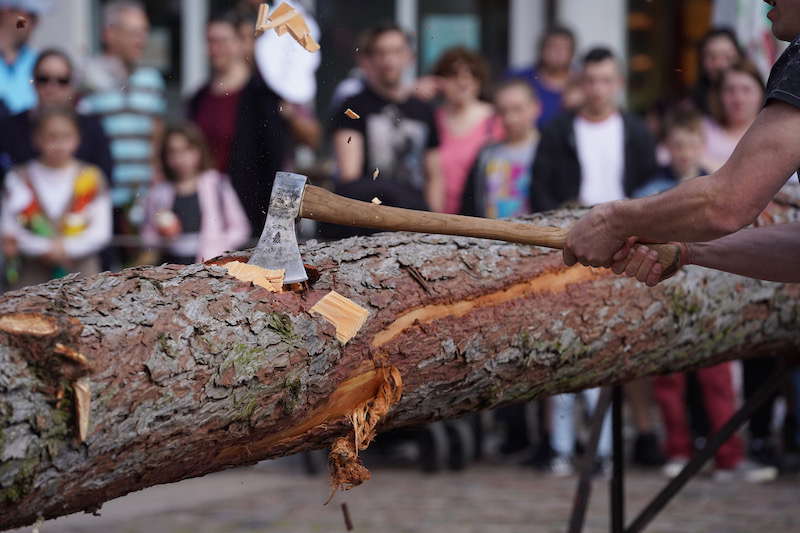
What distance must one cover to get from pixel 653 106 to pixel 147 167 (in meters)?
3.29

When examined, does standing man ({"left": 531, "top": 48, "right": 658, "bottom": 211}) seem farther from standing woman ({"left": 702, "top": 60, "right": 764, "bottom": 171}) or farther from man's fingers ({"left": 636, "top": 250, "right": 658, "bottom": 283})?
man's fingers ({"left": 636, "top": 250, "right": 658, "bottom": 283})

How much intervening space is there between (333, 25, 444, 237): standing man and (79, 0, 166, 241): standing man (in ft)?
4.54

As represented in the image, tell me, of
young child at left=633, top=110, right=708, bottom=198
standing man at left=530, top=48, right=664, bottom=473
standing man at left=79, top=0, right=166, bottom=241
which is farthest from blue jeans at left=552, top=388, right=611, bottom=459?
standing man at left=79, top=0, right=166, bottom=241

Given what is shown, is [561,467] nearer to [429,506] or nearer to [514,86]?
[429,506]

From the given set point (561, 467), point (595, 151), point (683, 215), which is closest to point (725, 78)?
point (595, 151)

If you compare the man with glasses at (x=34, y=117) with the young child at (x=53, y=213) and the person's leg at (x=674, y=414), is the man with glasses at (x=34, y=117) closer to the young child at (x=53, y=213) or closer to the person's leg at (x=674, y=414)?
the young child at (x=53, y=213)

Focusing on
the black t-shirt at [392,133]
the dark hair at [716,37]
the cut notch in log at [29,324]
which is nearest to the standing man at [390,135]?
the black t-shirt at [392,133]

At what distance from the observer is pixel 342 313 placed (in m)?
2.84

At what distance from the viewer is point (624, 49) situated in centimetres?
1024

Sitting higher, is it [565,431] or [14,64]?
[14,64]

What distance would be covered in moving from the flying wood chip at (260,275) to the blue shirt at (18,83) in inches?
166

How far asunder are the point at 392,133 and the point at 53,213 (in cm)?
184

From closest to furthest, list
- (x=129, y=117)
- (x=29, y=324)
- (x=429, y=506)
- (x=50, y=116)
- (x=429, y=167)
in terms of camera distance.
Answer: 1. (x=29, y=324)
2. (x=429, y=506)
3. (x=429, y=167)
4. (x=50, y=116)
5. (x=129, y=117)

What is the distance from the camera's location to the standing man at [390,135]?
5.21 m
